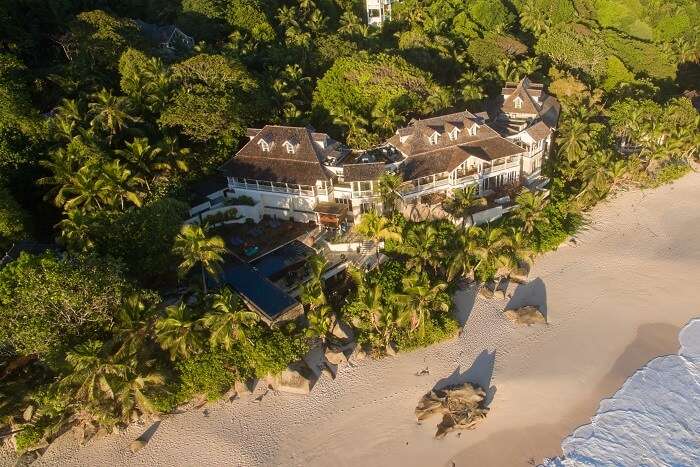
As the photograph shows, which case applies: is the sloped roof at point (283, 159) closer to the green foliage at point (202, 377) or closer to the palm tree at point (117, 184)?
the palm tree at point (117, 184)

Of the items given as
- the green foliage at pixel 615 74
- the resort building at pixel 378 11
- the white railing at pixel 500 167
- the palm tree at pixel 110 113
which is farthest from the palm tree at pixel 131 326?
the green foliage at pixel 615 74

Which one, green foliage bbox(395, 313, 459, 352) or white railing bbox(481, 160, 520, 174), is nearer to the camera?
green foliage bbox(395, 313, 459, 352)

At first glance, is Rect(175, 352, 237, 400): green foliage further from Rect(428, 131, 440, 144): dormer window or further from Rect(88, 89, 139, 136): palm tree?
Rect(428, 131, 440, 144): dormer window

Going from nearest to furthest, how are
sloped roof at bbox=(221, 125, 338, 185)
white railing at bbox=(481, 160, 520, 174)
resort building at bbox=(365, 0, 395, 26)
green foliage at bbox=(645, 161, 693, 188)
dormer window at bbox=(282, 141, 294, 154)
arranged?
sloped roof at bbox=(221, 125, 338, 185) → dormer window at bbox=(282, 141, 294, 154) → white railing at bbox=(481, 160, 520, 174) → green foliage at bbox=(645, 161, 693, 188) → resort building at bbox=(365, 0, 395, 26)

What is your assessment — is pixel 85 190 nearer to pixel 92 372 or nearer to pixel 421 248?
pixel 92 372

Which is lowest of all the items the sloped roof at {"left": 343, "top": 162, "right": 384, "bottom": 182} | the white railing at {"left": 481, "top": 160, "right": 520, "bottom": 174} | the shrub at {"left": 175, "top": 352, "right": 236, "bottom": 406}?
the shrub at {"left": 175, "top": 352, "right": 236, "bottom": 406}

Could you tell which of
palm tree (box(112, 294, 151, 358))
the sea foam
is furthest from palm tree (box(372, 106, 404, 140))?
the sea foam

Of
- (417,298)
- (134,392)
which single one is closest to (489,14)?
(417,298)
